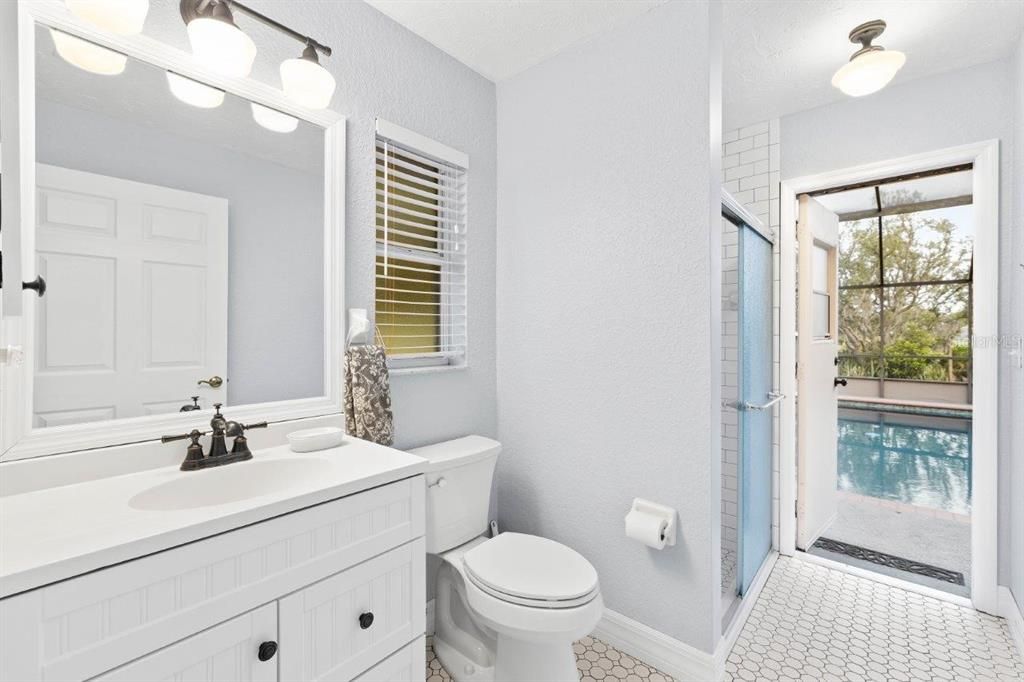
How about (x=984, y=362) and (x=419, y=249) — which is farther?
(x=984, y=362)

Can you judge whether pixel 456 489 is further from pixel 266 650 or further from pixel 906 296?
pixel 906 296

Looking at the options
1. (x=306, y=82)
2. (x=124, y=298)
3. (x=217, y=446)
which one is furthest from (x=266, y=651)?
(x=306, y=82)

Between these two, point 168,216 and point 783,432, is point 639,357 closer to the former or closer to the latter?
point 783,432

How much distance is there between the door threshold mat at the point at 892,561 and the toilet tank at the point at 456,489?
218 cm

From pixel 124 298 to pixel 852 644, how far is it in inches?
110

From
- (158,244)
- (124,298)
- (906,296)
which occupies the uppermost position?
(906,296)

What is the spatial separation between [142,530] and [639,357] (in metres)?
1.52

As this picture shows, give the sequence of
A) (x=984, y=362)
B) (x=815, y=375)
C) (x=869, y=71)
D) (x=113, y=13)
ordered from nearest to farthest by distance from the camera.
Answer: (x=113, y=13) → (x=869, y=71) → (x=984, y=362) → (x=815, y=375)

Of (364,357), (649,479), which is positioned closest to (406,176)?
(364,357)

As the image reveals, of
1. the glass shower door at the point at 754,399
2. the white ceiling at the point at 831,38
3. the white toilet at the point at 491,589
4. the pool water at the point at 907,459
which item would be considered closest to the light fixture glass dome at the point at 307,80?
the white toilet at the point at 491,589

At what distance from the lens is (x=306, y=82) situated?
1.39 meters

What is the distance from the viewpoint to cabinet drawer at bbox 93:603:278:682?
0.81 m

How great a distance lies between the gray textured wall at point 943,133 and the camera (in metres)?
2.00

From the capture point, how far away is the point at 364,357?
1598mm
